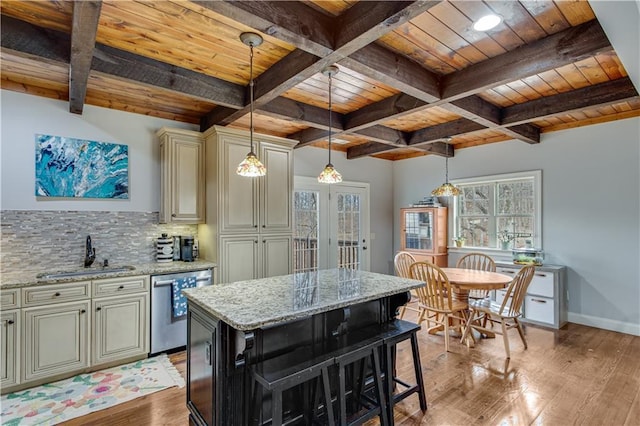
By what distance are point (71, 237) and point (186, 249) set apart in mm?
1110

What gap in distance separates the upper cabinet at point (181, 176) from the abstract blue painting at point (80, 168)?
41 centimetres

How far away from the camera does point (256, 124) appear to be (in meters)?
4.27

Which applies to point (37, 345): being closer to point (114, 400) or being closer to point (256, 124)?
point (114, 400)

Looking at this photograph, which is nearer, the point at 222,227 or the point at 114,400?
the point at 114,400

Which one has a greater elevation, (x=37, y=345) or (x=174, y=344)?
(x=37, y=345)

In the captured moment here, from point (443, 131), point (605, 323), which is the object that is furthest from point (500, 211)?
point (605, 323)

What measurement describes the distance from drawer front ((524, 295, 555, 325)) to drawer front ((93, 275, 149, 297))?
186 inches

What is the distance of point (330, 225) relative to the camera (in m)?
5.51

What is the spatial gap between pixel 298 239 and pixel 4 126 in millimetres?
3565

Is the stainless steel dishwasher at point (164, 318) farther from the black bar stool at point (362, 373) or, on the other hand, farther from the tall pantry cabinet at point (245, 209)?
the black bar stool at point (362, 373)

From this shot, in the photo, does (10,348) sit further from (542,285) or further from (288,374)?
(542,285)

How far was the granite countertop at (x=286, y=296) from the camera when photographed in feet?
5.67

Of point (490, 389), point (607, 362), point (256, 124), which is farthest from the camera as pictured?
point (256, 124)

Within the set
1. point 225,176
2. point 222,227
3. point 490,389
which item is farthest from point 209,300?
point 490,389
